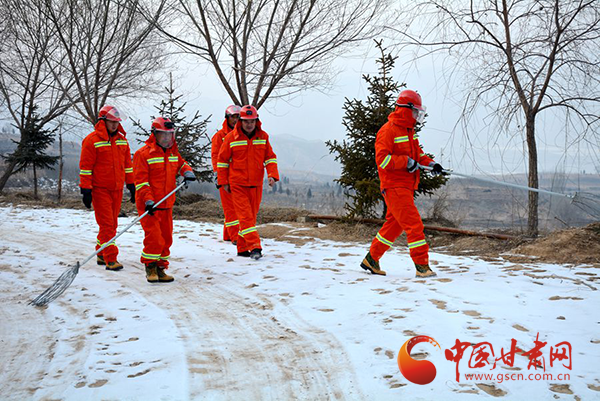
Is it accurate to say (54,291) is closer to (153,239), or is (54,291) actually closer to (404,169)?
(153,239)

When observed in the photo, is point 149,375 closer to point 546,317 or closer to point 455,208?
point 546,317

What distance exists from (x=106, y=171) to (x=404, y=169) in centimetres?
405

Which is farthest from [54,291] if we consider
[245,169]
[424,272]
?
[424,272]

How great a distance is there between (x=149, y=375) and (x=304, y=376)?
1.02 metres

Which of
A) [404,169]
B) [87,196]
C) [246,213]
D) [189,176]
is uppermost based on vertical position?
[404,169]

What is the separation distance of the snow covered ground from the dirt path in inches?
0.5

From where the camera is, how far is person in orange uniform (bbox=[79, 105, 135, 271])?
21.7ft

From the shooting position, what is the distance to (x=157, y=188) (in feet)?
20.4

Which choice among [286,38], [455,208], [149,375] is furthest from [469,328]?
[286,38]

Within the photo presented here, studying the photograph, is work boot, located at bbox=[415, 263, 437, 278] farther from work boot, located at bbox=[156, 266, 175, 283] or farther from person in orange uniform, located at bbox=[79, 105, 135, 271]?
person in orange uniform, located at bbox=[79, 105, 135, 271]

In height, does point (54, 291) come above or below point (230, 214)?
below

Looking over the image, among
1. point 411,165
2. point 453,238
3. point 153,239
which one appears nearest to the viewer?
point 411,165

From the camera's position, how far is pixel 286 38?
38.1 ft

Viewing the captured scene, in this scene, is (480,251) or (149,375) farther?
(480,251)
